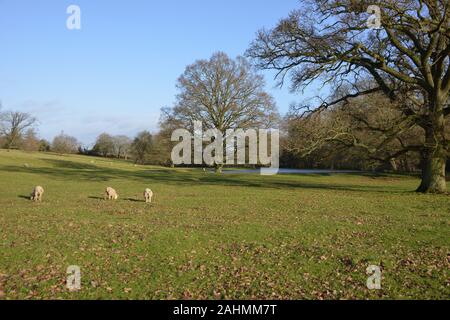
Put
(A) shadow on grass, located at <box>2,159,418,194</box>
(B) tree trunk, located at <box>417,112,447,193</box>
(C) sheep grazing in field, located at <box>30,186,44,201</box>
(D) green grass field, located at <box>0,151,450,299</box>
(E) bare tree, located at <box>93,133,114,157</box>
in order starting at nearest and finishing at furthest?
(D) green grass field, located at <box>0,151,450,299</box>, (C) sheep grazing in field, located at <box>30,186,44,201</box>, (B) tree trunk, located at <box>417,112,447,193</box>, (A) shadow on grass, located at <box>2,159,418,194</box>, (E) bare tree, located at <box>93,133,114,157</box>

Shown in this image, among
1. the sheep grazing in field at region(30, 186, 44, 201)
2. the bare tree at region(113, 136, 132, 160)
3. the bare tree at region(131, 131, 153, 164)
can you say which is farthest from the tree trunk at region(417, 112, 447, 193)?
the bare tree at region(113, 136, 132, 160)

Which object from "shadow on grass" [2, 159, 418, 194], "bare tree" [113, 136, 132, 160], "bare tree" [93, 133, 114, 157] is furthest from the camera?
"bare tree" [93, 133, 114, 157]

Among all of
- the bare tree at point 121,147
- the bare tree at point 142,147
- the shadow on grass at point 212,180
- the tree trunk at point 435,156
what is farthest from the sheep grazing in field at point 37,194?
the bare tree at point 121,147

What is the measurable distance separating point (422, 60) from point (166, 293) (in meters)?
22.2

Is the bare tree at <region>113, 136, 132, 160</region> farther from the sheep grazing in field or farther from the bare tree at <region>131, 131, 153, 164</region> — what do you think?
the sheep grazing in field

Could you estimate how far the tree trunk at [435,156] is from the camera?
2305cm

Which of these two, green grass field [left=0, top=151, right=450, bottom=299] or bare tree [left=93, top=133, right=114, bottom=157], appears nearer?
green grass field [left=0, top=151, right=450, bottom=299]

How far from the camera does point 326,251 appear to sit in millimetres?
→ 9875

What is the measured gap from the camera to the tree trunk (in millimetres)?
23047

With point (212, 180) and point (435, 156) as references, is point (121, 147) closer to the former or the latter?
point (212, 180)

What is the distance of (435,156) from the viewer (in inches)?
933

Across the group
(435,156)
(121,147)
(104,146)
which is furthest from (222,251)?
(104,146)

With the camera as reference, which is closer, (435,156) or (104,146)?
(435,156)

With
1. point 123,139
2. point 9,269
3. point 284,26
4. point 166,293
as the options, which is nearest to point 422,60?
point 284,26
